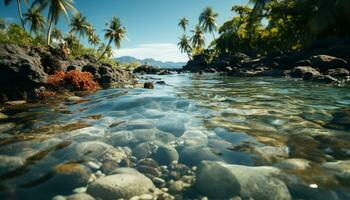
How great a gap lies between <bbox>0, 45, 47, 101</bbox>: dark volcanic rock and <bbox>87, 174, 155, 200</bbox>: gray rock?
23.8ft

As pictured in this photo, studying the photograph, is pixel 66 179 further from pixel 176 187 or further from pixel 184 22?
pixel 184 22

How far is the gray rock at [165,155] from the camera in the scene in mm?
3316

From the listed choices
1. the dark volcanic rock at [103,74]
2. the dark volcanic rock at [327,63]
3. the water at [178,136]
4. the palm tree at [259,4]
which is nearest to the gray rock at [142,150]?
the water at [178,136]

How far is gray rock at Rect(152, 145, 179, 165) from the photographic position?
131 inches

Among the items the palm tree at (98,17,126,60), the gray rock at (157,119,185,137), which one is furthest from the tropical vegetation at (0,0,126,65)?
the gray rock at (157,119,185,137)

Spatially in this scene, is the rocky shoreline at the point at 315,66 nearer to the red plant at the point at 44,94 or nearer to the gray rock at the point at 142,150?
the red plant at the point at 44,94

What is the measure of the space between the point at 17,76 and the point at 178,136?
698 centimetres

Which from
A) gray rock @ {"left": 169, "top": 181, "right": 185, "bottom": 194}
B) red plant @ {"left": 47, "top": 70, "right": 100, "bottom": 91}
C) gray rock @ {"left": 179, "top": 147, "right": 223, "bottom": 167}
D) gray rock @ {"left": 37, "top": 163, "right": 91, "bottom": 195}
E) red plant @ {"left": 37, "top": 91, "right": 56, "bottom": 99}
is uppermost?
red plant @ {"left": 47, "top": 70, "right": 100, "bottom": 91}

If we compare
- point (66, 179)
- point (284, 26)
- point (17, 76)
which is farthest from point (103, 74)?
point (284, 26)

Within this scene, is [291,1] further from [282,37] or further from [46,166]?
[46,166]

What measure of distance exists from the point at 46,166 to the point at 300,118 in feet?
14.8

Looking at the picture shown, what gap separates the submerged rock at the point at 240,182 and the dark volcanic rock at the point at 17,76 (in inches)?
306

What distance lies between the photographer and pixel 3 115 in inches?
240

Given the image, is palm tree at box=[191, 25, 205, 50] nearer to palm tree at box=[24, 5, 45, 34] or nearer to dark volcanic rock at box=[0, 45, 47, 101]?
palm tree at box=[24, 5, 45, 34]
